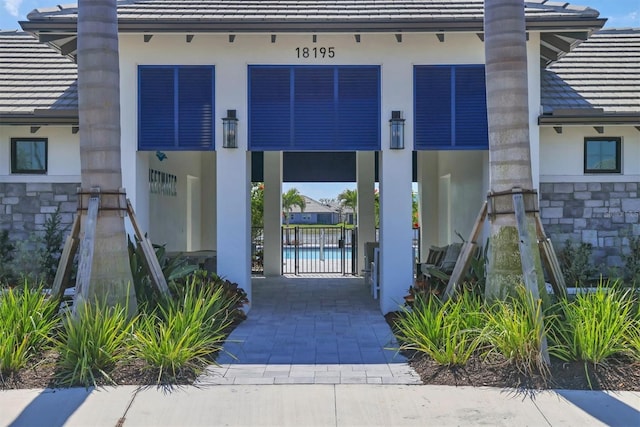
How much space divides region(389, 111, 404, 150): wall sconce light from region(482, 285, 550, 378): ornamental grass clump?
405cm

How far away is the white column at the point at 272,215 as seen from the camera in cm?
1452

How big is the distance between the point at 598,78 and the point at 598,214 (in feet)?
9.72

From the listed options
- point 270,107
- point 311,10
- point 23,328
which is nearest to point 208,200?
point 270,107

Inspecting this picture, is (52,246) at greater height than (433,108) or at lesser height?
lesser

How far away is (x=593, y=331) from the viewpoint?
5664 mm

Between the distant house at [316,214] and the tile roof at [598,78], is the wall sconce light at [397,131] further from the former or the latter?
the distant house at [316,214]

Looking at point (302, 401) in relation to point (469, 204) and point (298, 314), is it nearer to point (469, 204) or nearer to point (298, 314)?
point (298, 314)

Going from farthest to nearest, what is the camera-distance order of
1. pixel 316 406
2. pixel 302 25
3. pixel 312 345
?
pixel 302 25, pixel 312 345, pixel 316 406

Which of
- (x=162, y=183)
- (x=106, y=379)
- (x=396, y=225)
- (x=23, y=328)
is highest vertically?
(x=162, y=183)

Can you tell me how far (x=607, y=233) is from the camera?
1007 cm

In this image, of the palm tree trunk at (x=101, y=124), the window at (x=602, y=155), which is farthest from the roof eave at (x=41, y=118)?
the window at (x=602, y=155)

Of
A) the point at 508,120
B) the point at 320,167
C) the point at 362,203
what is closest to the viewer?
the point at 508,120

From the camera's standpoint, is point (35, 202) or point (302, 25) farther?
point (35, 202)

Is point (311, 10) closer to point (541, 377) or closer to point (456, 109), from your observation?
point (456, 109)
